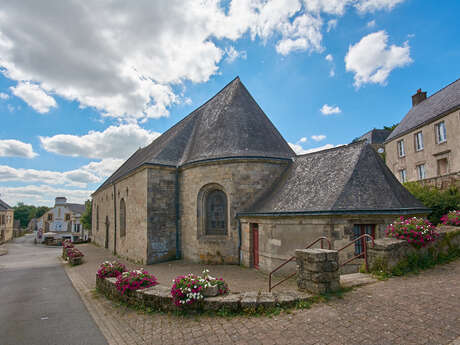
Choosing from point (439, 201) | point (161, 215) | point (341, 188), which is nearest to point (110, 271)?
point (161, 215)

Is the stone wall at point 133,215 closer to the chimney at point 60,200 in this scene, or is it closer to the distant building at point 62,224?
the distant building at point 62,224

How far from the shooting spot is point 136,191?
1577 centimetres

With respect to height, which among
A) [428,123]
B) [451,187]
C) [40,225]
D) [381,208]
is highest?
[428,123]

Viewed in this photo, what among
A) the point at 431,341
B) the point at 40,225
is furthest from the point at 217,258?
the point at 40,225

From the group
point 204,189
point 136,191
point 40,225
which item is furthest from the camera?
point 40,225

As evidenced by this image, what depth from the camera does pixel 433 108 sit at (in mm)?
20047

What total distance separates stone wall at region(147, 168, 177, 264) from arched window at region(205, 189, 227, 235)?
2261 millimetres

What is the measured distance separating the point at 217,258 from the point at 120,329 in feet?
24.8

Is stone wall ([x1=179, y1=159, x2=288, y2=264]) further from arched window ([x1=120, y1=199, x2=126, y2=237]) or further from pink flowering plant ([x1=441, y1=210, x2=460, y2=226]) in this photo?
arched window ([x1=120, y1=199, x2=126, y2=237])

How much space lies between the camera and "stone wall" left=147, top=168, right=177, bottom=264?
45.5 ft

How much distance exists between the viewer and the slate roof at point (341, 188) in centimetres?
887

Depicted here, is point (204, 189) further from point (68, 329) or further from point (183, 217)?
point (68, 329)

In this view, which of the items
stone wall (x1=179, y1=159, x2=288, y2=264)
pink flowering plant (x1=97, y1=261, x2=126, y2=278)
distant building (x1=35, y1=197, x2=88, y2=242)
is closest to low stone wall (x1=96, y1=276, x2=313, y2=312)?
pink flowering plant (x1=97, y1=261, x2=126, y2=278)

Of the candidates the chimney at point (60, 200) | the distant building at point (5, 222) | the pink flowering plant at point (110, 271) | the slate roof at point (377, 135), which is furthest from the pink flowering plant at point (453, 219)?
the chimney at point (60, 200)
